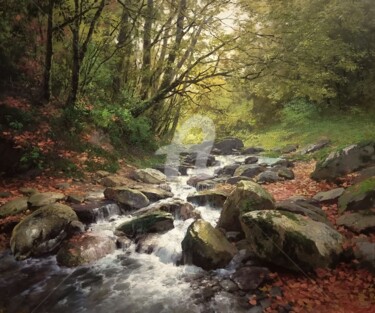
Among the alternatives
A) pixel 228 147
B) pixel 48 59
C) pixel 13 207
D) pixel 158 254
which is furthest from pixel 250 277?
pixel 228 147

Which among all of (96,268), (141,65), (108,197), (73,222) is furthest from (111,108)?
(96,268)

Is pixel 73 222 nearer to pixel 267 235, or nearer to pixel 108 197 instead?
pixel 108 197

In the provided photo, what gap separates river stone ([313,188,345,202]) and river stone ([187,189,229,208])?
2.76 m

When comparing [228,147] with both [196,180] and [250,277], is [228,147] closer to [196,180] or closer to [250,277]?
[196,180]

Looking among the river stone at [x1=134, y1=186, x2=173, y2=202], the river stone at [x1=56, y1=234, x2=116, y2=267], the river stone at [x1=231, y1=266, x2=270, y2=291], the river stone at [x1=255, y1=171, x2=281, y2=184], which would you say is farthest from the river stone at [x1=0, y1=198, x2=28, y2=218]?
the river stone at [x1=255, y1=171, x2=281, y2=184]

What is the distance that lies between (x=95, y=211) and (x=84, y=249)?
1.71 meters

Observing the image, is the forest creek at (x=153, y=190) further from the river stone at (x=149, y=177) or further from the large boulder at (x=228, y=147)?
the large boulder at (x=228, y=147)

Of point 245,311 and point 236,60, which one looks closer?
point 245,311

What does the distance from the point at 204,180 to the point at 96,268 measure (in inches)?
309

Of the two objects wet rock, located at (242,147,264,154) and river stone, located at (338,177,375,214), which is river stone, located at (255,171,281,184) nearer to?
river stone, located at (338,177,375,214)

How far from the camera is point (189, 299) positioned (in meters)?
5.45

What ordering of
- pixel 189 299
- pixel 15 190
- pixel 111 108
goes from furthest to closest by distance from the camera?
pixel 111 108
pixel 15 190
pixel 189 299

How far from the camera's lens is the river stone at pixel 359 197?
6988 millimetres

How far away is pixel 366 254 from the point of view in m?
5.62
